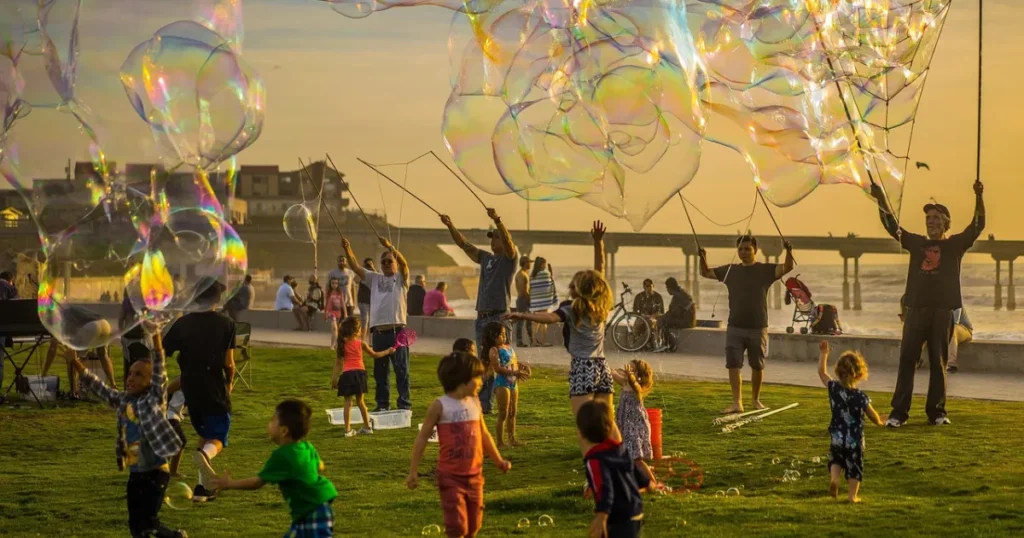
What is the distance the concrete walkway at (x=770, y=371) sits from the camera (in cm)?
1489

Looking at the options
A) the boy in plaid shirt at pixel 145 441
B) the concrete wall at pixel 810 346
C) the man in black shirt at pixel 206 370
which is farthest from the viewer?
the concrete wall at pixel 810 346

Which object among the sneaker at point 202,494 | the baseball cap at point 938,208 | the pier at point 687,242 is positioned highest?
the pier at point 687,242

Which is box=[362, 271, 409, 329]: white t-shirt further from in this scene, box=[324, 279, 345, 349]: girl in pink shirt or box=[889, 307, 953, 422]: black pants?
box=[324, 279, 345, 349]: girl in pink shirt

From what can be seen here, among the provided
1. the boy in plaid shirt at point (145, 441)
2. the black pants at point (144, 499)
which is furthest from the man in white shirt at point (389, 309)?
the black pants at point (144, 499)

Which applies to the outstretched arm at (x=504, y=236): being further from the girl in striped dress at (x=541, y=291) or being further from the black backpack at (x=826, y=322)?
the black backpack at (x=826, y=322)

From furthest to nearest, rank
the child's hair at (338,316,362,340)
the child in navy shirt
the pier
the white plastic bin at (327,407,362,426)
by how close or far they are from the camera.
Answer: the pier → the white plastic bin at (327,407,362,426) → the child's hair at (338,316,362,340) → the child in navy shirt

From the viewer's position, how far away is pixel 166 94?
31.6 feet

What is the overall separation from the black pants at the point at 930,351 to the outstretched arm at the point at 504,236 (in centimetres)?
367

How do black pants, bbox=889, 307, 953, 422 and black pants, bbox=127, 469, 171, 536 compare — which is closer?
black pants, bbox=127, 469, 171, 536

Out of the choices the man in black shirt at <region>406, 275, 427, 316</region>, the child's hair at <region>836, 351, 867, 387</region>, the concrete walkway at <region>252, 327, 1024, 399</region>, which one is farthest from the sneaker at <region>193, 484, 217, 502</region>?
the man in black shirt at <region>406, 275, 427, 316</region>

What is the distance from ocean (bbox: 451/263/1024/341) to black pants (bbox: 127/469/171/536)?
73.5 feet

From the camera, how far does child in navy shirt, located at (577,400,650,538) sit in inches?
234

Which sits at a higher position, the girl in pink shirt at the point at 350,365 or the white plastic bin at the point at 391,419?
the girl in pink shirt at the point at 350,365

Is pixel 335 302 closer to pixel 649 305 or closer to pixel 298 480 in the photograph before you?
pixel 649 305
